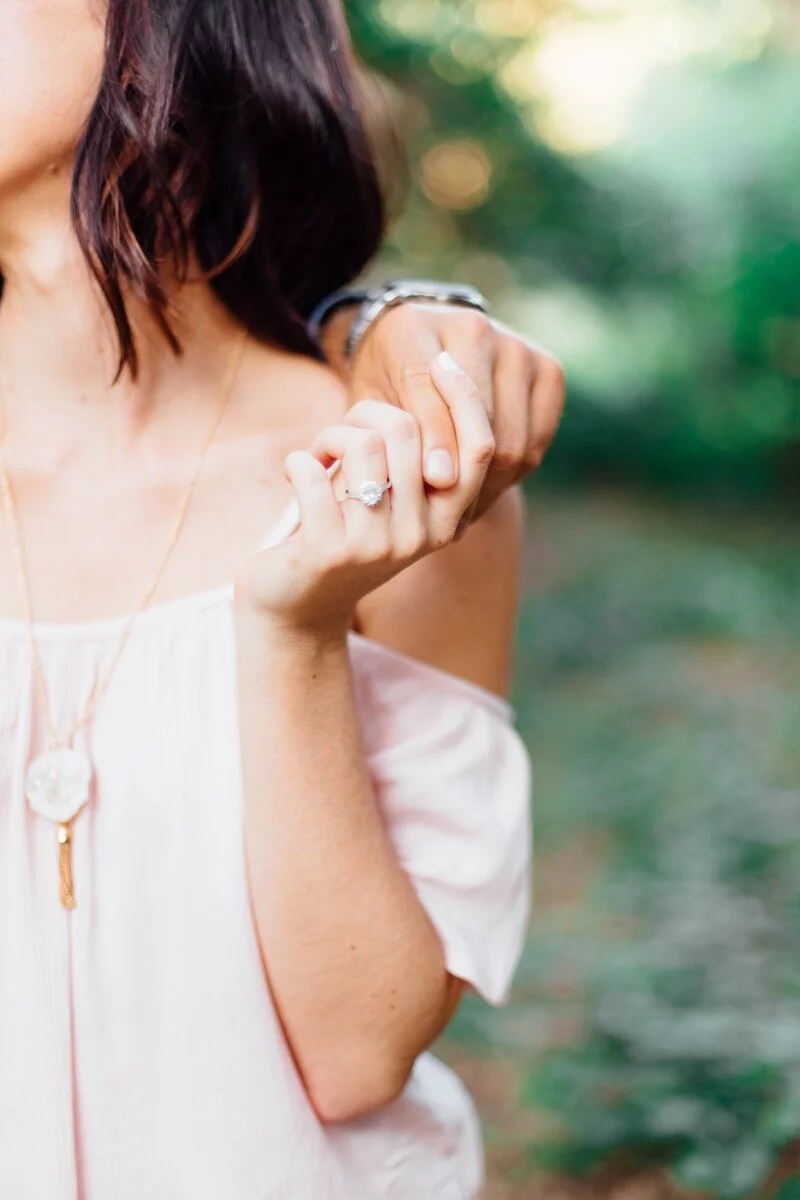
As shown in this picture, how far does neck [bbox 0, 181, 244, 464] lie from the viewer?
1256 millimetres

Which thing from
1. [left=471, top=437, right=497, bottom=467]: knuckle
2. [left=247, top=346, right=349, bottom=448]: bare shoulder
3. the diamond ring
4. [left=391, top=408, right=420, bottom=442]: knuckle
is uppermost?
[left=391, top=408, right=420, bottom=442]: knuckle

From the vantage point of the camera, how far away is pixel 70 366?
1269mm

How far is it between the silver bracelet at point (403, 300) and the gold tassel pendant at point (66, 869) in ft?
1.70

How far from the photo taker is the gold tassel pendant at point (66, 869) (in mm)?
1089

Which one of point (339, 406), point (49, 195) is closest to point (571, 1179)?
point (339, 406)

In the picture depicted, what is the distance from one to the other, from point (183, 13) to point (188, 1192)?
99cm

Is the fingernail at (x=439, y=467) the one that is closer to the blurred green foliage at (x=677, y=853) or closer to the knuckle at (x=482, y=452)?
the knuckle at (x=482, y=452)

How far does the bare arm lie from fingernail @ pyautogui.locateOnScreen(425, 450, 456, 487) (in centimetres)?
13

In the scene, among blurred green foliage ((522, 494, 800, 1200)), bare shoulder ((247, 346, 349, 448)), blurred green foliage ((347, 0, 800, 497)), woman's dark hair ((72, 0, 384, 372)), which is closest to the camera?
woman's dark hair ((72, 0, 384, 372))

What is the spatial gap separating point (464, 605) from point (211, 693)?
0.85ft

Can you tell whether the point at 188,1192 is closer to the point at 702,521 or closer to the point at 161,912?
the point at 161,912

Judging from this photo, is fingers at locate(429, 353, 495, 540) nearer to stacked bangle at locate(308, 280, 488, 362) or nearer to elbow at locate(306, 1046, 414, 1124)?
stacked bangle at locate(308, 280, 488, 362)

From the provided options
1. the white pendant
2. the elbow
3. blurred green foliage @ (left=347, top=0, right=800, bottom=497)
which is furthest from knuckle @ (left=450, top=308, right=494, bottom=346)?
blurred green foliage @ (left=347, top=0, right=800, bottom=497)

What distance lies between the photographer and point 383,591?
1240 mm
